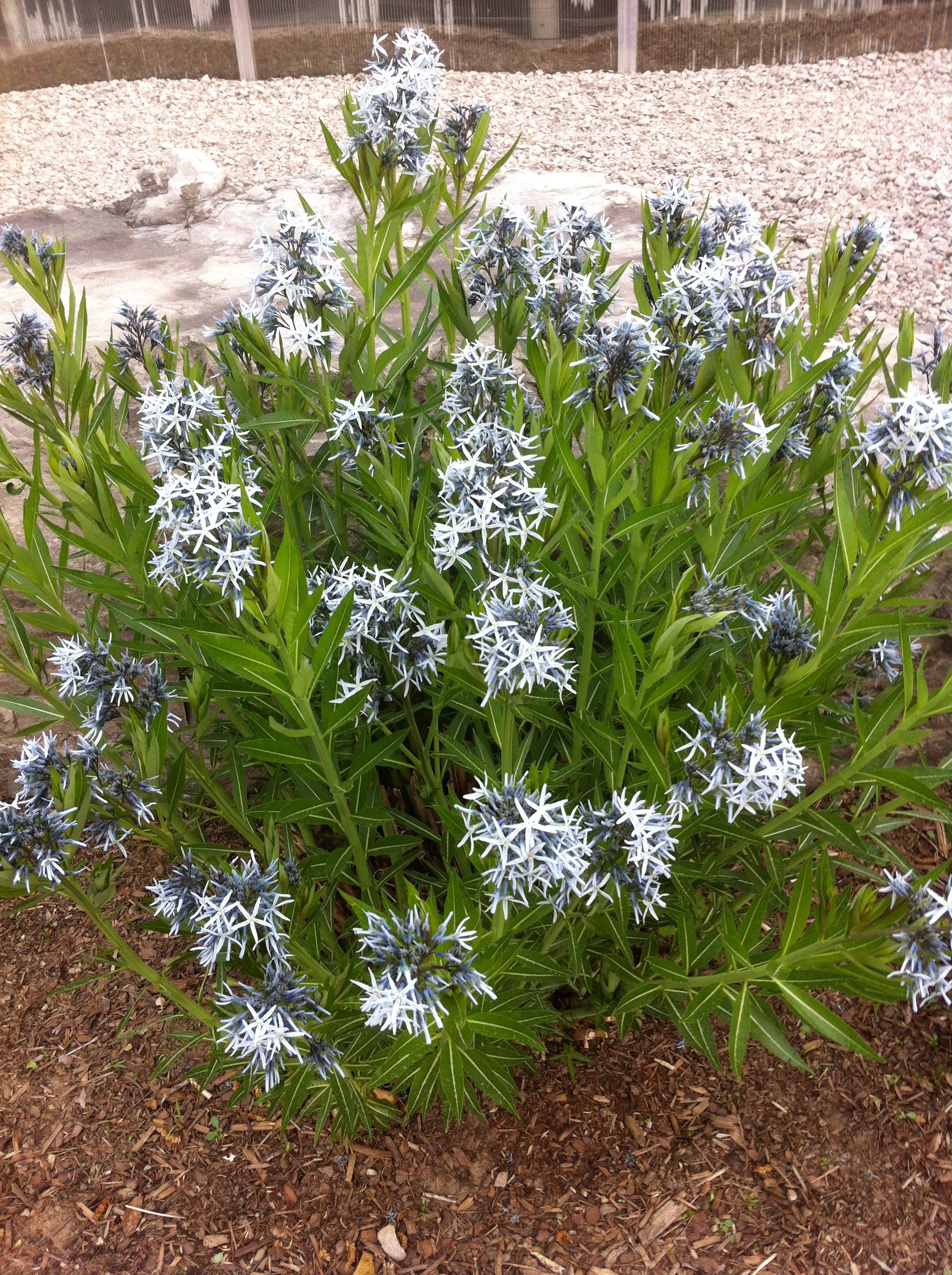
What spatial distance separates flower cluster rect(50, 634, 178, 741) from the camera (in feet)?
5.20

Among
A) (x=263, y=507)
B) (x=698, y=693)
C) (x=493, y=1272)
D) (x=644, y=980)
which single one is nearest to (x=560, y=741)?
(x=698, y=693)

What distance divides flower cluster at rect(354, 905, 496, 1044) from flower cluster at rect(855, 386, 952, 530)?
32.1 inches

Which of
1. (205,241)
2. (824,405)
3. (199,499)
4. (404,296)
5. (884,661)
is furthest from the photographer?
(205,241)

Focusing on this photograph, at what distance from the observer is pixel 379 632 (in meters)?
1.61

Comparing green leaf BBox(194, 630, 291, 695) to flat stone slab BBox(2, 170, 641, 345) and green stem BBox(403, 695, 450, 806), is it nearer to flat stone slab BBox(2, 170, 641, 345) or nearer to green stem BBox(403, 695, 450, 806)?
green stem BBox(403, 695, 450, 806)

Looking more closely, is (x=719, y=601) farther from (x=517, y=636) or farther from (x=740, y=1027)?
(x=740, y=1027)

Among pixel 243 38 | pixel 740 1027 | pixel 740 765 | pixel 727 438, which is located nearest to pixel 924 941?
pixel 740 765

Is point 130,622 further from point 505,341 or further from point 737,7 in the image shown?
point 737,7

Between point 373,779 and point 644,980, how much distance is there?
0.62 m

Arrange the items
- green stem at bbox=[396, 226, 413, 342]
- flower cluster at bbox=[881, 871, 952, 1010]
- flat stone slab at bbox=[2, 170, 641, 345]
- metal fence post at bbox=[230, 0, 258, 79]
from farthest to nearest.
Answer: metal fence post at bbox=[230, 0, 258, 79]
flat stone slab at bbox=[2, 170, 641, 345]
green stem at bbox=[396, 226, 413, 342]
flower cluster at bbox=[881, 871, 952, 1010]

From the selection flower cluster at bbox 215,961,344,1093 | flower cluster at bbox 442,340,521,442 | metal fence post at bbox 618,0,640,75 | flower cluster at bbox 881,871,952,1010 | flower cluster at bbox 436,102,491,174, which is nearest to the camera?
flower cluster at bbox 881,871,952,1010

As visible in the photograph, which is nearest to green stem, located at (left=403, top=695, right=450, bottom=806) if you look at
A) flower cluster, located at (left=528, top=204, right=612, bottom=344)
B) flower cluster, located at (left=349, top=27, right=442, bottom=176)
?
flower cluster, located at (left=528, top=204, right=612, bottom=344)

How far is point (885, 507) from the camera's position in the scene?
1.33m

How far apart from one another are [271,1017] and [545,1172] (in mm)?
951
